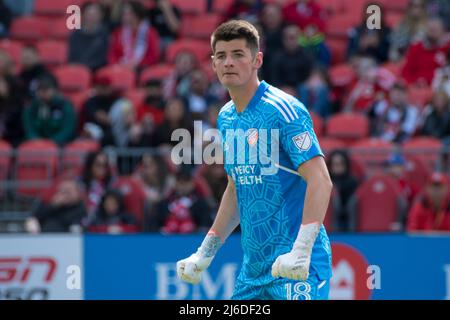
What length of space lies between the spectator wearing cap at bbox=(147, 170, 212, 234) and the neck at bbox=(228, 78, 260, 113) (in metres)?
5.62

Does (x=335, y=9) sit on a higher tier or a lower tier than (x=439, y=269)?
higher

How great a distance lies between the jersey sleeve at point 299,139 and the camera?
19.3 ft

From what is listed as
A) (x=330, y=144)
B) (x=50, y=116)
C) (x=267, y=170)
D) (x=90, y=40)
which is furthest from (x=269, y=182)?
(x=90, y=40)

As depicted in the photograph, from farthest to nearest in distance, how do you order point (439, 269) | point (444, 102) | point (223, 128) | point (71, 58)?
point (71, 58) < point (444, 102) < point (439, 269) < point (223, 128)

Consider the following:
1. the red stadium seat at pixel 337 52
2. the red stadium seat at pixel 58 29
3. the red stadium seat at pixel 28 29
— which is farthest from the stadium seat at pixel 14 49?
the red stadium seat at pixel 337 52

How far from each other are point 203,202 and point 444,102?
3178 millimetres

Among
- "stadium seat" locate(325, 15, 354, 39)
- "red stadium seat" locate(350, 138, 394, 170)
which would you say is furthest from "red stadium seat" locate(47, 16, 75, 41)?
"red stadium seat" locate(350, 138, 394, 170)

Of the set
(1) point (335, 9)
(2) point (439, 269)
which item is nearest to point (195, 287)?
(2) point (439, 269)

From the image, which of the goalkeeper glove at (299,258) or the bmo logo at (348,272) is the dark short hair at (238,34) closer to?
the goalkeeper glove at (299,258)

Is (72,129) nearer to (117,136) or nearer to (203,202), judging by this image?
(117,136)

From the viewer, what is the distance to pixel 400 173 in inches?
492

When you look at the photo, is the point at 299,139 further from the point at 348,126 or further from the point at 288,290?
the point at 348,126

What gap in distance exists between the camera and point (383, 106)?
45.5 feet

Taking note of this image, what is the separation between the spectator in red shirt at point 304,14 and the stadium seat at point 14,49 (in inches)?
146
